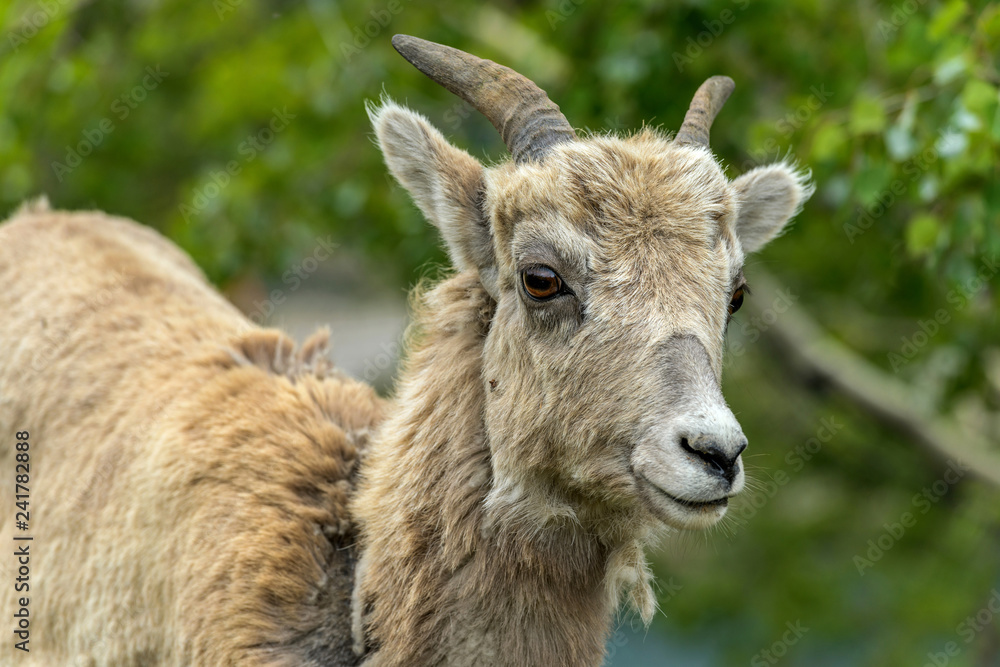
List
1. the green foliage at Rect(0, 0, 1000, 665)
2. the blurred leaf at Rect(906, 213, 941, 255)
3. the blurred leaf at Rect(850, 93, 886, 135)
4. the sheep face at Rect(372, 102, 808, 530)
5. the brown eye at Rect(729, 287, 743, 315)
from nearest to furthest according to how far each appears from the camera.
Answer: the sheep face at Rect(372, 102, 808, 530) → the brown eye at Rect(729, 287, 743, 315) → the blurred leaf at Rect(850, 93, 886, 135) → the blurred leaf at Rect(906, 213, 941, 255) → the green foliage at Rect(0, 0, 1000, 665)

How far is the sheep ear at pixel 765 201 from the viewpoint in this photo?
5.36m

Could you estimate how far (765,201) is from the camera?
5434 mm

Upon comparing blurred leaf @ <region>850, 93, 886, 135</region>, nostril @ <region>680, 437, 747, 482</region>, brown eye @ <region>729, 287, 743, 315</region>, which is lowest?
nostril @ <region>680, 437, 747, 482</region>

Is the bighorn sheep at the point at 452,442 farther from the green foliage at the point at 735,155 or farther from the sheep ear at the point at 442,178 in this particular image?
the green foliage at the point at 735,155

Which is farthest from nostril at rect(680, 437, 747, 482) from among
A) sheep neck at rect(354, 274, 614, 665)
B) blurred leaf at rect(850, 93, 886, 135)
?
blurred leaf at rect(850, 93, 886, 135)

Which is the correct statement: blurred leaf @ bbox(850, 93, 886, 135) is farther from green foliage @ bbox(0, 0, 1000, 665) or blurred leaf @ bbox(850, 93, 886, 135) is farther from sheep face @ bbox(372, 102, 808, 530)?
sheep face @ bbox(372, 102, 808, 530)

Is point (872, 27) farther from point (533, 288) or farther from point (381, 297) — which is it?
point (381, 297)

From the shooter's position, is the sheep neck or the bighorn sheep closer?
the bighorn sheep

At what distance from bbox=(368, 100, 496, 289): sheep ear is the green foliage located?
1.73m

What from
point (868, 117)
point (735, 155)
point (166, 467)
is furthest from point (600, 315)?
point (735, 155)

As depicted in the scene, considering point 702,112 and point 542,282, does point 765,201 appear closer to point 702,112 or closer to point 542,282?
point 702,112

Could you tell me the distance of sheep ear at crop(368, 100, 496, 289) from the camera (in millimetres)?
4809

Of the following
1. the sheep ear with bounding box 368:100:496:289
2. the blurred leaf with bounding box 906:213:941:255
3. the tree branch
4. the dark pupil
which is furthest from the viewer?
the tree branch

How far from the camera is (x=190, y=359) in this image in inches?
219
